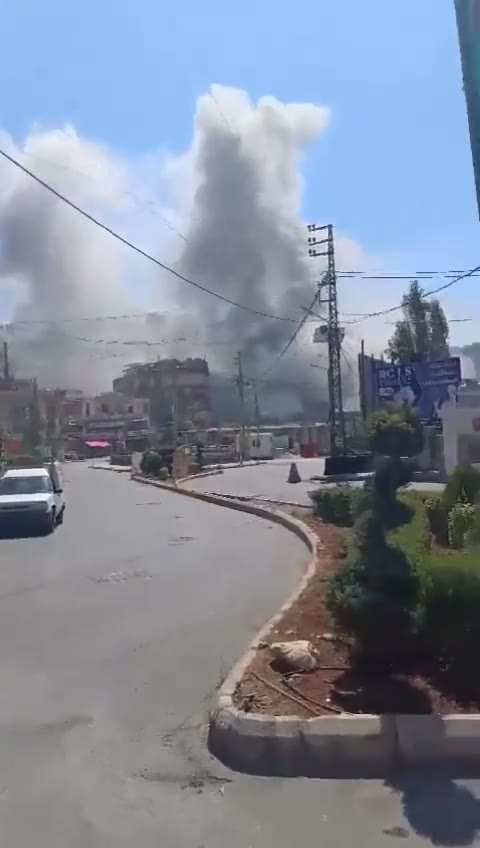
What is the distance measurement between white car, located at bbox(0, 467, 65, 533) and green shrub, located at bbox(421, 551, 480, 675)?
16420mm

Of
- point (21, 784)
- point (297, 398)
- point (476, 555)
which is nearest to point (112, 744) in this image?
point (21, 784)

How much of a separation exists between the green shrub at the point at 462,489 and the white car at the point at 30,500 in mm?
9447

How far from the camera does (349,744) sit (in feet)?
18.9

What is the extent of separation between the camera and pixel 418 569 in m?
7.04

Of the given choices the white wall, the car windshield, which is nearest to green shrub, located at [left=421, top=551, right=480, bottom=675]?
the car windshield

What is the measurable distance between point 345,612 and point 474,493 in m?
10.1

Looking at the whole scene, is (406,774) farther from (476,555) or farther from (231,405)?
(231,405)

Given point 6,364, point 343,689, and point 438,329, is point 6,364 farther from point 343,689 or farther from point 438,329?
point 343,689

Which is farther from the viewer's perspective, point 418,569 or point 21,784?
point 418,569

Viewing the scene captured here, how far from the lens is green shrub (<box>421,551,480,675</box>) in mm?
6734

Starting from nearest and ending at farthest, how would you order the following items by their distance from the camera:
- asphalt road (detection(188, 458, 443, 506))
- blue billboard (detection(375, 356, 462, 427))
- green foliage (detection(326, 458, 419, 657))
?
green foliage (detection(326, 458, 419, 657)) → asphalt road (detection(188, 458, 443, 506)) → blue billboard (detection(375, 356, 462, 427))

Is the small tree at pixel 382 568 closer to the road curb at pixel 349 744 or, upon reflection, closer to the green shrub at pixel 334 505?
the road curb at pixel 349 744

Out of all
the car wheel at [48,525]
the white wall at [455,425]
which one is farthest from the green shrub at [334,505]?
the white wall at [455,425]

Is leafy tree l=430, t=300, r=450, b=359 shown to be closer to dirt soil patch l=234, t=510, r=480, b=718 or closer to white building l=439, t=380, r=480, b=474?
white building l=439, t=380, r=480, b=474
